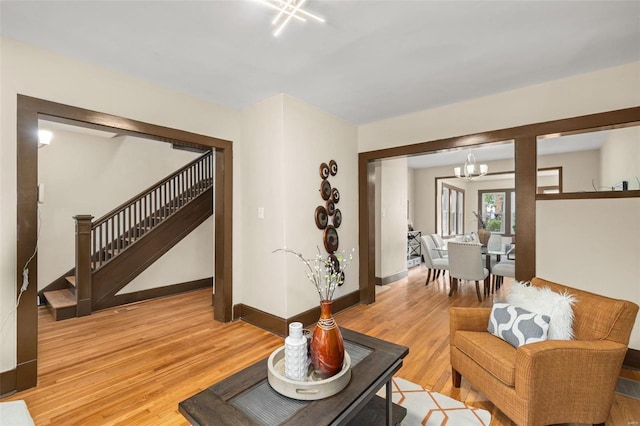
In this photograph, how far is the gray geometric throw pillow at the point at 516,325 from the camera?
1897 mm

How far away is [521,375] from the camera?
5.49 ft

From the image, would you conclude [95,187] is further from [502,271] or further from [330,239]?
[502,271]

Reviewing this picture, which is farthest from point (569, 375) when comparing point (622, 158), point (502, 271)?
point (622, 158)

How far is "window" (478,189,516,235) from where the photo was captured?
9.56m

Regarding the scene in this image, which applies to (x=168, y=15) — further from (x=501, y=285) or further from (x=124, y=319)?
(x=501, y=285)

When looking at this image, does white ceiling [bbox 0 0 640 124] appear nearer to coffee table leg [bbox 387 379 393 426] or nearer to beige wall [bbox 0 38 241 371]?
beige wall [bbox 0 38 241 371]

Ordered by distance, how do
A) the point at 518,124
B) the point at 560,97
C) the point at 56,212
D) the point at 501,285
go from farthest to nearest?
the point at 501,285
the point at 56,212
the point at 518,124
the point at 560,97

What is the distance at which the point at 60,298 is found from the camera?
13.2 ft

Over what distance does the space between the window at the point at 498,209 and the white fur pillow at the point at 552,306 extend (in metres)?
8.38

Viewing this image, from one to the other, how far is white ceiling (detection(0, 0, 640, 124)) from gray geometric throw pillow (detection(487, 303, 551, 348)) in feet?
6.47

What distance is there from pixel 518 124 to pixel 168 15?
127 inches

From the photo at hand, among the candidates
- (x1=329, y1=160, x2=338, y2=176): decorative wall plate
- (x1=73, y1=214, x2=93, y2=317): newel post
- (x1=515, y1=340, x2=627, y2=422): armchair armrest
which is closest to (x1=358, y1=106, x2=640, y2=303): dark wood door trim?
(x1=329, y1=160, x2=338, y2=176): decorative wall plate

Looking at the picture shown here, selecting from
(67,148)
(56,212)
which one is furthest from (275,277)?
(67,148)

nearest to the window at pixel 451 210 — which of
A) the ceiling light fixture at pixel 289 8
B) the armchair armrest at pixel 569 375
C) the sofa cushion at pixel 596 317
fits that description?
the sofa cushion at pixel 596 317
